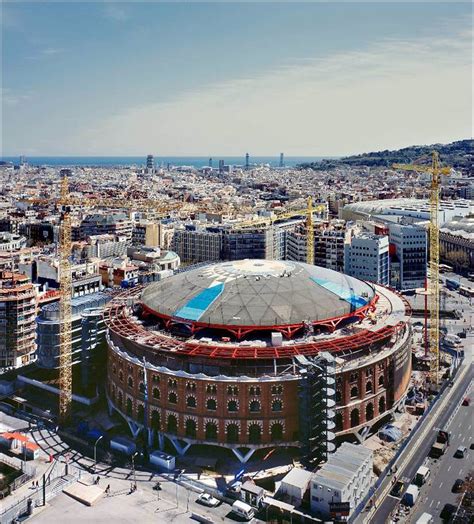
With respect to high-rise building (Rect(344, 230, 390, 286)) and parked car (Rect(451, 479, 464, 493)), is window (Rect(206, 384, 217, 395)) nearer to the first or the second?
parked car (Rect(451, 479, 464, 493))

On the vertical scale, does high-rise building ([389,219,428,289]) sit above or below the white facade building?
above

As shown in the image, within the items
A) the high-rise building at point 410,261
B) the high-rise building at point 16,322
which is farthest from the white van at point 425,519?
the high-rise building at point 410,261

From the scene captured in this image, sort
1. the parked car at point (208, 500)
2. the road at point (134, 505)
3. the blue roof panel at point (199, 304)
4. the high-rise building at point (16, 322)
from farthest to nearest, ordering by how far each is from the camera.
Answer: the high-rise building at point (16, 322), the blue roof panel at point (199, 304), the parked car at point (208, 500), the road at point (134, 505)

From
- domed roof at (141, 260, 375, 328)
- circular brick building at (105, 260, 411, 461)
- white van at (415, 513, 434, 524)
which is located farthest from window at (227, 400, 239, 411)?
white van at (415, 513, 434, 524)

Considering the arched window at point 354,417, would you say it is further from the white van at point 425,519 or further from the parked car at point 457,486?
the white van at point 425,519

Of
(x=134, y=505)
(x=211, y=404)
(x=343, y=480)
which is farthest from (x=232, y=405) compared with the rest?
(x=343, y=480)

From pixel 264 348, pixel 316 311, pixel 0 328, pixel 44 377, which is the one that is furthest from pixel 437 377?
pixel 0 328
